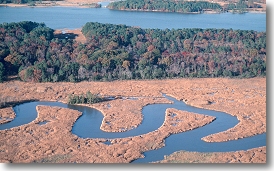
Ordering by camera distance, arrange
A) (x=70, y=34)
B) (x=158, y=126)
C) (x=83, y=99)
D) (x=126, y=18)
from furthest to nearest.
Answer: (x=126, y=18) → (x=70, y=34) → (x=83, y=99) → (x=158, y=126)

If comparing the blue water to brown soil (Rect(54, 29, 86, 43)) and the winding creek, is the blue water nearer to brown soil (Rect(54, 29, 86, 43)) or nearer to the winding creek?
brown soil (Rect(54, 29, 86, 43))

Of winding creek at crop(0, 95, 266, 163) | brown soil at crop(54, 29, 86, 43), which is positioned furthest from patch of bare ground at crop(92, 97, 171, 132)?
brown soil at crop(54, 29, 86, 43)

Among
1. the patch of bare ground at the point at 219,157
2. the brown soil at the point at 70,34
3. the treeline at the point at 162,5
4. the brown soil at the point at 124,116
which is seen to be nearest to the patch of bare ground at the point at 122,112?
the brown soil at the point at 124,116

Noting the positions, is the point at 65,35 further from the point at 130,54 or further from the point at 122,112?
the point at 122,112

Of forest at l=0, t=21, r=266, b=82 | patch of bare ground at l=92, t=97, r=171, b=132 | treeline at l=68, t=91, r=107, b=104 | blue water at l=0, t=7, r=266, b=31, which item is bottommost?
patch of bare ground at l=92, t=97, r=171, b=132

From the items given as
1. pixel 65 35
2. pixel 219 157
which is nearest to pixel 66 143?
pixel 219 157

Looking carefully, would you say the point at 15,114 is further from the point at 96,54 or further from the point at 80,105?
the point at 96,54
